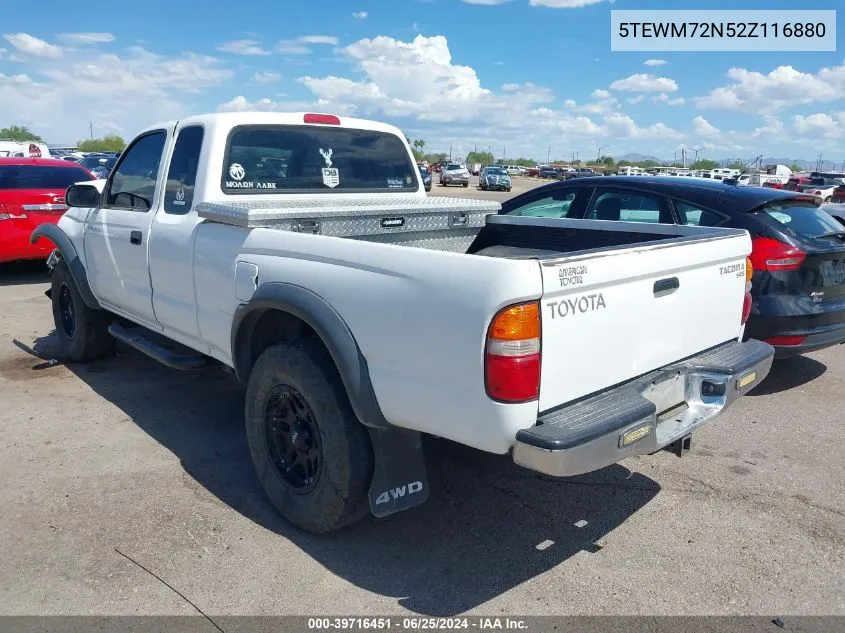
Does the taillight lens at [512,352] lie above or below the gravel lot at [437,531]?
above

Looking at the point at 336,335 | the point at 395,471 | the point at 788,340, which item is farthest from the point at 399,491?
the point at 788,340

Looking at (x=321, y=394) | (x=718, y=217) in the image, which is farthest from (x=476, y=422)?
(x=718, y=217)

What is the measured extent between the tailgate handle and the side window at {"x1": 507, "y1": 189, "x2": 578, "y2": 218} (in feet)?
11.5

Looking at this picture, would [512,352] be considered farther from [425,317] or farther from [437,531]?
[437,531]

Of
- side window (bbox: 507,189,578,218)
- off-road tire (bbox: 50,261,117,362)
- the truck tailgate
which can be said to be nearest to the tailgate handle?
the truck tailgate

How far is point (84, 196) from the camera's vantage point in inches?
206

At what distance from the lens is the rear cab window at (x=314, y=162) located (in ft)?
14.1

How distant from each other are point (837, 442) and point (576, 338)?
304 centimetres

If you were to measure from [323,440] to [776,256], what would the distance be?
375 cm

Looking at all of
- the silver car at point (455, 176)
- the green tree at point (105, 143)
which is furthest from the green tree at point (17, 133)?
the silver car at point (455, 176)

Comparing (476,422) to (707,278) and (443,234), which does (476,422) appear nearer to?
(707,278)

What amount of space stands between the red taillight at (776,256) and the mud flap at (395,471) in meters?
3.28

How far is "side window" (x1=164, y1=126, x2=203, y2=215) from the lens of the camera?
4.29 m

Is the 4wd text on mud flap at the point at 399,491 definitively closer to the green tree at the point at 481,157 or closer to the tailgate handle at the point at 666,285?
the tailgate handle at the point at 666,285
